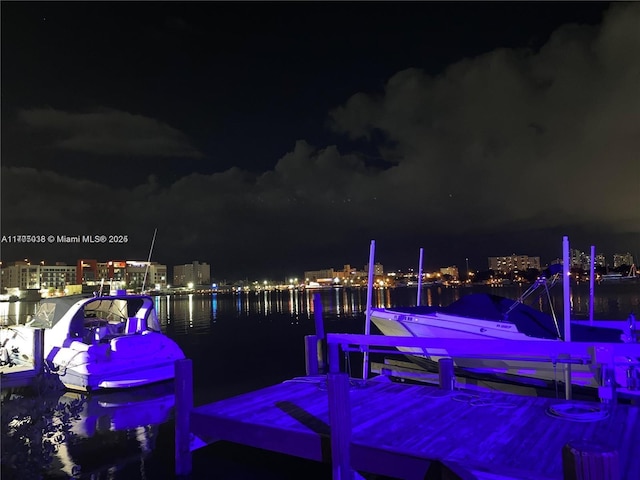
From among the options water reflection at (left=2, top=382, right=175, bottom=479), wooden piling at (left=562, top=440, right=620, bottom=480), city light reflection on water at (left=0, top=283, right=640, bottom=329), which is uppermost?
wooden piling at (left=562, top=440, right=620, bottom=480)

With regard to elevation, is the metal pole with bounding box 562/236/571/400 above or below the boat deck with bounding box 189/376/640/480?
above

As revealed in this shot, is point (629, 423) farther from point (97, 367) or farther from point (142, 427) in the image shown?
point (97, 367)

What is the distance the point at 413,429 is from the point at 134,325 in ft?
46.8

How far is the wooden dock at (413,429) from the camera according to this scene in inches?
237

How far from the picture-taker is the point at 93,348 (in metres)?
15.3

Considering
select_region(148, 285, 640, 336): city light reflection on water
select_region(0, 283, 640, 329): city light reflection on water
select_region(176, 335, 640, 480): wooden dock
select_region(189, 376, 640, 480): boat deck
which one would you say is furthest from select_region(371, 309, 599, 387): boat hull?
select_region(176, 335, 640, 480): wooden dock

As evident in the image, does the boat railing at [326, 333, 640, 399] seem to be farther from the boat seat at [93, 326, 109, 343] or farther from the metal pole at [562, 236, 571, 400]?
the boat seat at [93, 326, 109, 343]

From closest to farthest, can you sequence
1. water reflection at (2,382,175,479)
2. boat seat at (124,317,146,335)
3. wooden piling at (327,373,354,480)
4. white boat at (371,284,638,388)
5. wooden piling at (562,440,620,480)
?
wooden piling at (562,440,620,480) < water reflection at (2,382,175,479) < wooden piling at (327,373,354,480) < white boat at (371,284,638,388) < boat seat at (124,317,146,335)

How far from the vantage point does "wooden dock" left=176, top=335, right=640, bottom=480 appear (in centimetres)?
603

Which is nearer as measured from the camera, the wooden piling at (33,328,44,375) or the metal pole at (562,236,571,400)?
the metal pole at (562,236,571,400)

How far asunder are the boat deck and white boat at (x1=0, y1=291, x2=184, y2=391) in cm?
771

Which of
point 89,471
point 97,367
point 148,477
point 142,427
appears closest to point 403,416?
point 148,477

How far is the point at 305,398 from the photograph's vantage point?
954 cm

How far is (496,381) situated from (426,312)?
3.33 meters
